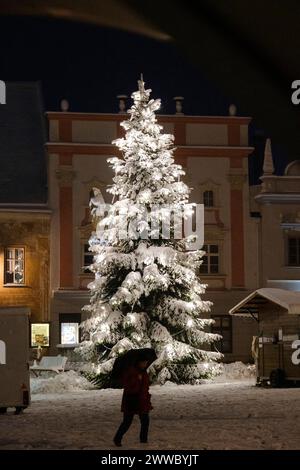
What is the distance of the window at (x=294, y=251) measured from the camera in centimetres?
3725

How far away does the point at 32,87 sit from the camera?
41469 mm

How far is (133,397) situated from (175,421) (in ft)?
12.7

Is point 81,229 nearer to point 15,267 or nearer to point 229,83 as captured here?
point 15,267

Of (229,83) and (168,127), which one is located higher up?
(168,127)

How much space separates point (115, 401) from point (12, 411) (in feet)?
8.71

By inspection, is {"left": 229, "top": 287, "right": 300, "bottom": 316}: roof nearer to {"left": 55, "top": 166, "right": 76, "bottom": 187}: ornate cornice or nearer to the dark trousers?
{"left": 55, "top": 166, "right": 76, "bottom": 187}: ornate cornice

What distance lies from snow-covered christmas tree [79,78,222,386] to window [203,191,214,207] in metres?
12.8

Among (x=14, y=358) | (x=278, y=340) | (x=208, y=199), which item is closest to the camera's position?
(x=14, y=358)

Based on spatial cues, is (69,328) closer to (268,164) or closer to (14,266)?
(14,266)

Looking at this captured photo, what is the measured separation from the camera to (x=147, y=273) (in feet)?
77.9

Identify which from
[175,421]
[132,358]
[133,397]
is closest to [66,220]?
[175,421]

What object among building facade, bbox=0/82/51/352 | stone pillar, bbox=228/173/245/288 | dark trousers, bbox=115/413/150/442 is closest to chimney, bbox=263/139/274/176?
stone pillar, bbox=228/173/245/288

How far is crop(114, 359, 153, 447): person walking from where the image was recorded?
10086 millimetres
